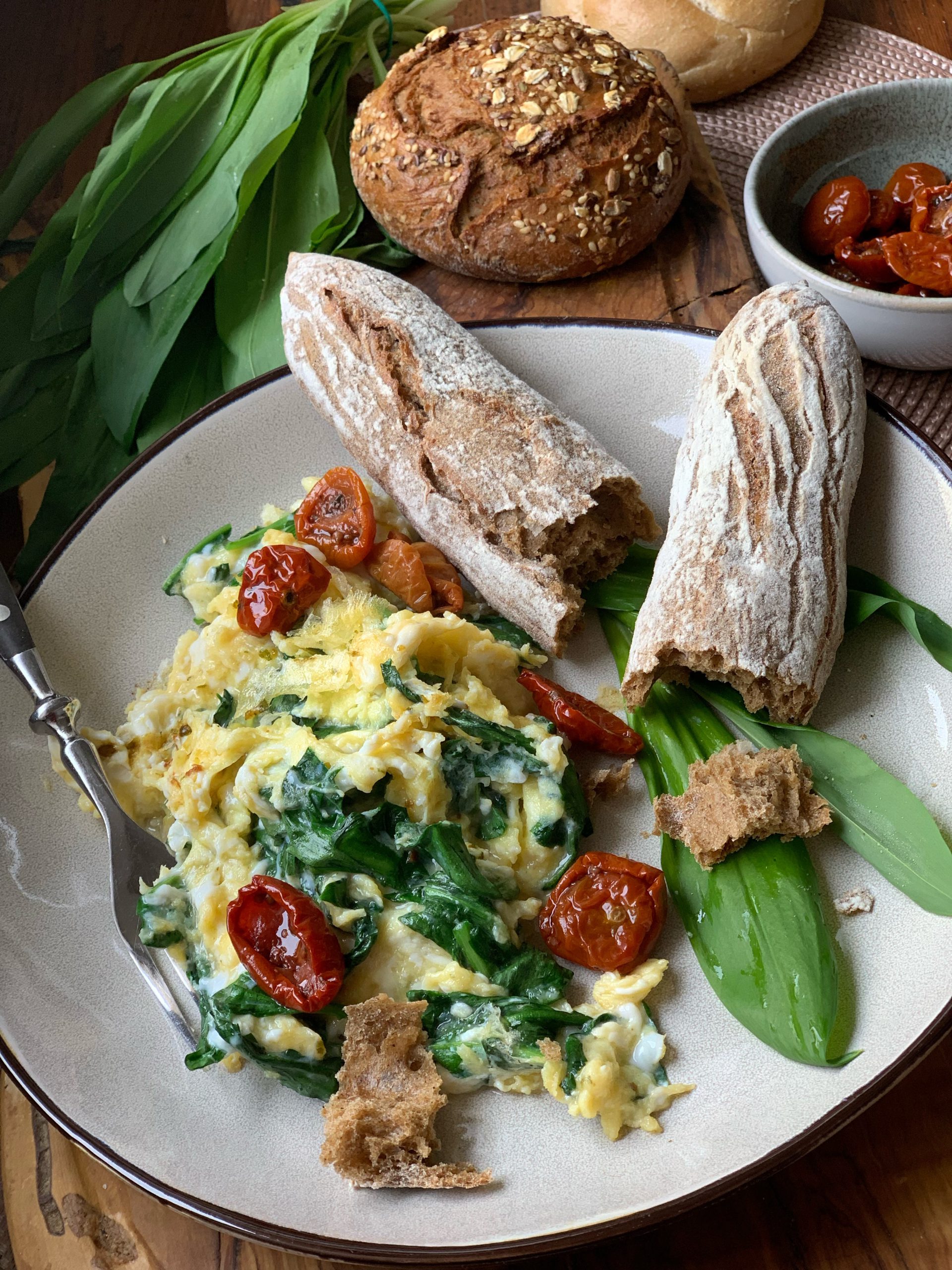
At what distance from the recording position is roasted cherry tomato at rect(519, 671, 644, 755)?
2363 mm

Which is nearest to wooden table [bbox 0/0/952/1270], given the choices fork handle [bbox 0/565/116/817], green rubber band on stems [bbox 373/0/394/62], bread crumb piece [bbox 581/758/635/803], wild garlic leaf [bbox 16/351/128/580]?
fork handle [bbox 0/565/116/817]

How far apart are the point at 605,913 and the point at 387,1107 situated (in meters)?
0.53

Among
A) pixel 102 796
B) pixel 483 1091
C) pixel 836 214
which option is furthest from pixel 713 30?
pixel 483 1091

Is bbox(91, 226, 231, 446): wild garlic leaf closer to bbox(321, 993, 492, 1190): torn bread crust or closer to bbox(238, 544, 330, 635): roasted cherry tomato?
bbox(238, 544, 330, 635): roasted cherry tomato

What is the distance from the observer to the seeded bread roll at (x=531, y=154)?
9.83 feet

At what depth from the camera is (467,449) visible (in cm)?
256

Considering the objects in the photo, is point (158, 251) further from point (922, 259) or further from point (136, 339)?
point (922, 259)

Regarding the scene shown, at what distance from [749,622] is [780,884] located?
51 cm

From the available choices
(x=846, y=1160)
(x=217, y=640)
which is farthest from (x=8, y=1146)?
Result: (x=846, y=1160)

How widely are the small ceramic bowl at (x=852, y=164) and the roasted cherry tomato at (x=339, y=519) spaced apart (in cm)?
126

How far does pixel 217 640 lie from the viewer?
2.49m

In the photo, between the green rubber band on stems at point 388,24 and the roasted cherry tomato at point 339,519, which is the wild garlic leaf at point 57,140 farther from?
the roasted cherry tomato at point 339,519

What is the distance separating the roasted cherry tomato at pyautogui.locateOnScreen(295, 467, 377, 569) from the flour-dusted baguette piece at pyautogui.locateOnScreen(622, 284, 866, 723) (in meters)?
0.70

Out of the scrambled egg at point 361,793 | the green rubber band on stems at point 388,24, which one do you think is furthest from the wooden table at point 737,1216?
the green rubber band on stems at point 388,24
